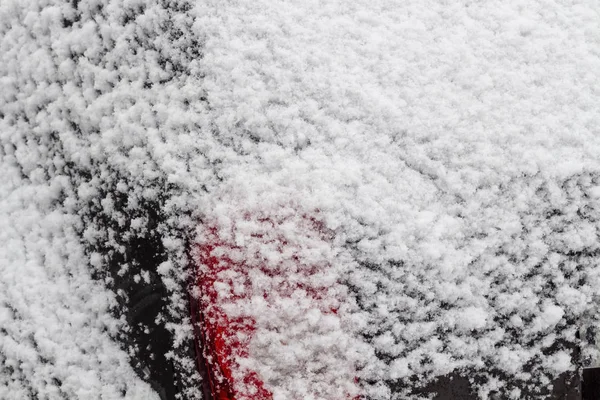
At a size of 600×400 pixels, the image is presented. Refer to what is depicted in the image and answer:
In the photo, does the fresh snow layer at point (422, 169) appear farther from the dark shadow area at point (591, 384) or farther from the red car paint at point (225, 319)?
the dark shadow area at point (591, 384)

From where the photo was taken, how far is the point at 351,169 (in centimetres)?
141

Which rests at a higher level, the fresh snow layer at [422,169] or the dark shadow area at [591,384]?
the fresh snow layer at [422,169]

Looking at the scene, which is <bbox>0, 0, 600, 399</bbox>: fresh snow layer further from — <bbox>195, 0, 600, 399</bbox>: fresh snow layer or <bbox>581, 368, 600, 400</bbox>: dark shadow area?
<bbox>581, 368, 600, 400</bbox>: dark shadow area

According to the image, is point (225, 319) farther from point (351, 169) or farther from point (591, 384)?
point (591, 384)

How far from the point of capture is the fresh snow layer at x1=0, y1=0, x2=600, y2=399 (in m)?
1.38

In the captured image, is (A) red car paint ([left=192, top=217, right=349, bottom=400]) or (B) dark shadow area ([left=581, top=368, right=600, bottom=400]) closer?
(A) red car paint ([left=192, top=217, right=349, bottom=400])

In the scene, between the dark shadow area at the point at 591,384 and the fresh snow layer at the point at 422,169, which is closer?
the fresh snow layer at the point at 422,169

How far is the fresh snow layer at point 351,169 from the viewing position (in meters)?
1.38

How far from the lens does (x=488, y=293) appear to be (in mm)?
1506

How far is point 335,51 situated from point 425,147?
32 centimetres

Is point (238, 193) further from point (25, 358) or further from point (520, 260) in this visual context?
point (25, 358)

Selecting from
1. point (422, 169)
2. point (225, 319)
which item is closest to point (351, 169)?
point (422, 169)

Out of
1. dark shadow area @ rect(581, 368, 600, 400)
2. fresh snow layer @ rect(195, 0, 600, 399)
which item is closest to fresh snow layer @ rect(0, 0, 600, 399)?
fresh snow layer @ rect(195, 0, 600, 399)

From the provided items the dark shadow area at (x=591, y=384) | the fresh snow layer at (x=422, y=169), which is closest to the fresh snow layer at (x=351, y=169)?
the fresh snow layer at (x=422, y=169)
